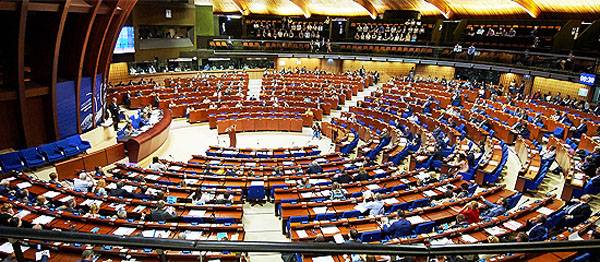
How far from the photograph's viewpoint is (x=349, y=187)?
14945mm

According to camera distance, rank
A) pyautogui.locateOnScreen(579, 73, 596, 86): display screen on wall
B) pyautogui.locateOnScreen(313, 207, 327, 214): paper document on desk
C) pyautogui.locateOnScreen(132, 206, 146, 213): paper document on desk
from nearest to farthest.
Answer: pyautogui.locateOnScreen(132, 206, 146, 213): paper document on desk, pyautogui.locateOnScreen(313, 207, 327, 214): paper document on desk, pyautogui.locateOnScreen(579, 73, 596, 86): display screen on wall

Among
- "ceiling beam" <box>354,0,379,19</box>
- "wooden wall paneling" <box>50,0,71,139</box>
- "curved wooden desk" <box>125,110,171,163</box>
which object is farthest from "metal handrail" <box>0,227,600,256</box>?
"ceiling beam" <box>354,0,379,19</box>

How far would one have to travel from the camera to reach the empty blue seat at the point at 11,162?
1637 cm

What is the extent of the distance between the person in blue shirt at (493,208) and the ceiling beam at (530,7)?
94.8ft

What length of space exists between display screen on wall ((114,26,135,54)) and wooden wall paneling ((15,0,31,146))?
19428 mm

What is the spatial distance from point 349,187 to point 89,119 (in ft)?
52.7

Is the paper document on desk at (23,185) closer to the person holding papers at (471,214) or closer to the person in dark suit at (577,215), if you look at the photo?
the person holding papers at (471,214)

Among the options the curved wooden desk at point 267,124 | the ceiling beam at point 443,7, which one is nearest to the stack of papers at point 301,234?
the curved wooden desk at point 267,124

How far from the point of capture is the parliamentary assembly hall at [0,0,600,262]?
377 inches

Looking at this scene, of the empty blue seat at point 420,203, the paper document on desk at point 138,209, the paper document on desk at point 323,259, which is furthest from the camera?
the empty blue seat at point 420,203

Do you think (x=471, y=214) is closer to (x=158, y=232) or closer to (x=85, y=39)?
(x=158, y=232)

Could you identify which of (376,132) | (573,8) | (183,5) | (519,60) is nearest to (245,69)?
(183,5)

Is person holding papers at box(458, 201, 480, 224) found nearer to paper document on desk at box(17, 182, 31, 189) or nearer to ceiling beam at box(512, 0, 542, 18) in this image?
paper document on desk at box(17, 182, 31, 189)

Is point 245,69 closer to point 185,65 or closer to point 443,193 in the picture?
point 185,65
